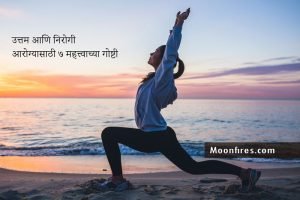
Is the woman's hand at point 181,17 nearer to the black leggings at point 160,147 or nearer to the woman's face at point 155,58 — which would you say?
the woman's face at point 155,58

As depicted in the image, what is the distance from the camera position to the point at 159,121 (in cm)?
465

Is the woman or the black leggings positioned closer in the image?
the woman

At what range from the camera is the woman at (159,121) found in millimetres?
4270

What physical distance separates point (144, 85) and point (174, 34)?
0.72 m

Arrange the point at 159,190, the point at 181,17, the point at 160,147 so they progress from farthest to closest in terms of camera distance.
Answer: the point at 159,190
the point at 160,147
the point at 181,17

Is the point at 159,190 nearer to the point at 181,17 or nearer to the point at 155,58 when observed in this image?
the point at 155,58

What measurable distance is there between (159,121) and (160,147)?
29 centimetres

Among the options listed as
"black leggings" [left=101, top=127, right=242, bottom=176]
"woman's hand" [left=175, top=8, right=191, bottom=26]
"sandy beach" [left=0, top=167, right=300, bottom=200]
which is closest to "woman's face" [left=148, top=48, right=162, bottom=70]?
"woman's hand" [left=175, top=8, right=191, bottom=26]

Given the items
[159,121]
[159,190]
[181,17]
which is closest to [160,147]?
[159,121]

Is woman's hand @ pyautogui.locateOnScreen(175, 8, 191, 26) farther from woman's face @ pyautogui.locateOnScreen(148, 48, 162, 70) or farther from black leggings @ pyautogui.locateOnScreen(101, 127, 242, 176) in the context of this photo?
black leggings @ pyautogui.locateOnScreen(101, 127, 242, 176)

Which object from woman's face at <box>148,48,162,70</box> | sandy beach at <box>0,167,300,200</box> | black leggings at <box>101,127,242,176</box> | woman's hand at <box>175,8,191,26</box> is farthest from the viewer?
sandy beach at <box>0,167,300,200</box>

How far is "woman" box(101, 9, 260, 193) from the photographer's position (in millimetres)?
4270

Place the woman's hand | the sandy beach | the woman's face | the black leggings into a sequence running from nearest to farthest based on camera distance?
the woman's hand, the woman's face, the black leggings, the sandy beach

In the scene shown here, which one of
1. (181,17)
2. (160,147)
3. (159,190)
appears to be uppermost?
(181,17)
